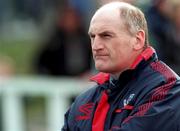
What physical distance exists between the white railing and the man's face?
6.24m

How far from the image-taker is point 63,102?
13.5 meters

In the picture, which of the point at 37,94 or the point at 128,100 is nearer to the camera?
the point at 128,100

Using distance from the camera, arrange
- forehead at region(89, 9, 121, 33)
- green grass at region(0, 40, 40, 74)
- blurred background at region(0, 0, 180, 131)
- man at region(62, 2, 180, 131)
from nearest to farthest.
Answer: man at region(62, 2, 180, 131)
forehead at region(89, 9, 121, 33)
blurred background at region(0, 0, 180, 131)
green grass at region(0, 40, 40, 74)

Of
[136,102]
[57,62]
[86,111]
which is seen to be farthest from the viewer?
[57,62]

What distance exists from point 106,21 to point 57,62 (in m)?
6.05

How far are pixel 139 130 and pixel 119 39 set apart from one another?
72 centimetres

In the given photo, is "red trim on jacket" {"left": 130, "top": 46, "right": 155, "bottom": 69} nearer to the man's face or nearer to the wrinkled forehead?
the man's face

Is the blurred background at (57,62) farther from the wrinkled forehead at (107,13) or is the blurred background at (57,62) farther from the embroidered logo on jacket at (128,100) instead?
the embroidered logo on jacket at (128,100)

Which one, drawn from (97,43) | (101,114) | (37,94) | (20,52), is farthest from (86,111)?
(20,52)

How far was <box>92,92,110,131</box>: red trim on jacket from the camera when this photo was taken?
22.4 ft

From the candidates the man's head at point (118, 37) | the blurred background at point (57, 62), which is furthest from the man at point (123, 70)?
the blurred background at point (57, 62)

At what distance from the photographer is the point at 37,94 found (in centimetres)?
1377

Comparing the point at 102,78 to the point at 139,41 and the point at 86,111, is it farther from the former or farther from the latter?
the point at 139,41

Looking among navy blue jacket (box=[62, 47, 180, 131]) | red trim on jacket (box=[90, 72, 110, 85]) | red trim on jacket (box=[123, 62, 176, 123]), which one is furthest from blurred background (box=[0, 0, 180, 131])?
red trim on jacket (box=[123, 62, 176, 123])
